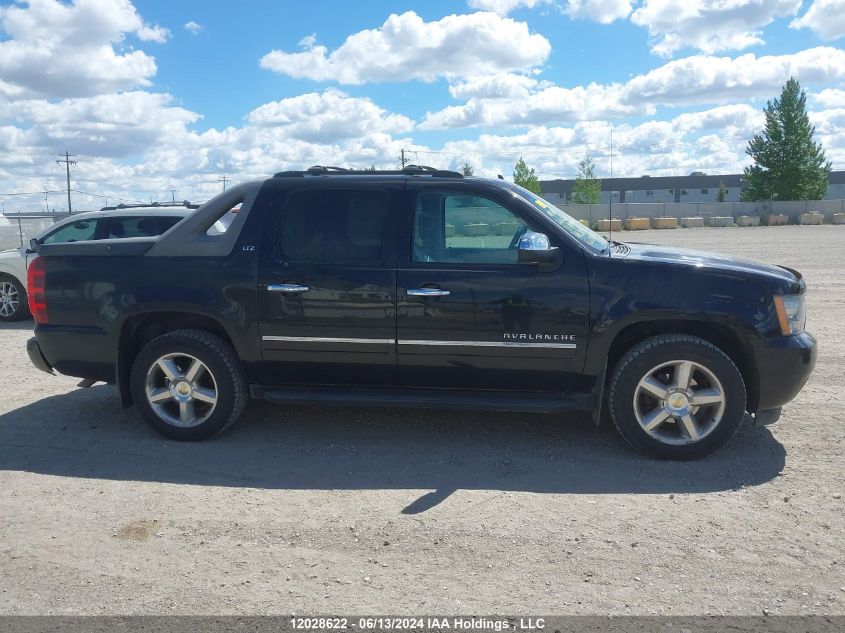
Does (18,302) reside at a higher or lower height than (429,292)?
lower

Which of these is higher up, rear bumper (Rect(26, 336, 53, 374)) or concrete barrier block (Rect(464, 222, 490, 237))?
concrete barrier block (Rect(464, 222, 490, 237))

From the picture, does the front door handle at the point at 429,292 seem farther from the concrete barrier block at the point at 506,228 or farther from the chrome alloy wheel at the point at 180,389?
the chrome alloy wheel at the point at 180,389

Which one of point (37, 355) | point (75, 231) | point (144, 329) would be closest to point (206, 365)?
point (144, 329)

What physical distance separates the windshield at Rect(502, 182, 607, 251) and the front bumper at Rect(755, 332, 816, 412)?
4.15 feet

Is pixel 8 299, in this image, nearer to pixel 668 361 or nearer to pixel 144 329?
pixel 144 329

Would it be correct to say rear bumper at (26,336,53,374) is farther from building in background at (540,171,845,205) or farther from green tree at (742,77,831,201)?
building in background at (540,171,845,205)

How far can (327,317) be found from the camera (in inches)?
197

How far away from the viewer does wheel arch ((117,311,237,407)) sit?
5.32 meters

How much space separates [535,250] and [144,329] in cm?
300

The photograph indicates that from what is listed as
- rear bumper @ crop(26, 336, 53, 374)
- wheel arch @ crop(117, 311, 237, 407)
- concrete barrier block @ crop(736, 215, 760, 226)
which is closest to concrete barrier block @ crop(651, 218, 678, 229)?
concrete barrier block @ crop(736, 215, 760, 226)

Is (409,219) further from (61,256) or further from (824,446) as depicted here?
(824,446)

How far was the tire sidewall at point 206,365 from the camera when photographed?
17.0ft

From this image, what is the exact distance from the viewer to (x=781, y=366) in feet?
15.3

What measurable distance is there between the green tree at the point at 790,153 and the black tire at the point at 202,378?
6901 cm
